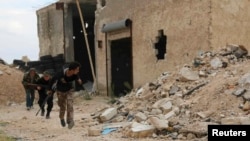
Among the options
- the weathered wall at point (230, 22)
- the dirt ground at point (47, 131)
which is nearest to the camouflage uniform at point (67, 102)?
the dirt ground at point (47, 131)

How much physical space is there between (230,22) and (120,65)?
6175mm

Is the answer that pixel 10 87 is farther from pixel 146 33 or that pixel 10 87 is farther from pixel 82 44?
pixel 82 44

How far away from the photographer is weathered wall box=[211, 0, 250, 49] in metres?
12.2

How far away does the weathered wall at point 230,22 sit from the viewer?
12180 mm

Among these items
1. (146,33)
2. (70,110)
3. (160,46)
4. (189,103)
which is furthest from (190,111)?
(146,33)

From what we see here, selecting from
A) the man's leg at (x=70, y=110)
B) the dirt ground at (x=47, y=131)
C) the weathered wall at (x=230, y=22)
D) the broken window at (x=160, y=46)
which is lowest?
the dirt ground at (x=47, y=131)

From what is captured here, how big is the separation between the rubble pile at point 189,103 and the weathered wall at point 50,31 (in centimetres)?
1128

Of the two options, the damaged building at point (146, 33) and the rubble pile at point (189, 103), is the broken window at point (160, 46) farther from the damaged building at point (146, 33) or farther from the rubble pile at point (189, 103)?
the rubble pile at point (189, 103)

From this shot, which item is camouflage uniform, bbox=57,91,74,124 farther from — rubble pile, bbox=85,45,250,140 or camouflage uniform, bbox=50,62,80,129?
rubble pile, bbox=85,45,250,140

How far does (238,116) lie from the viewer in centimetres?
756

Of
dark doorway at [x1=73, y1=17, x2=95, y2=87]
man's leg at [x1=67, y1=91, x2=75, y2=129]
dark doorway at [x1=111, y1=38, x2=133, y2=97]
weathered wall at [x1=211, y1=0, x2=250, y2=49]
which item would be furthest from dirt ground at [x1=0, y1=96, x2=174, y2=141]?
dark doorway at [x1=73, y1=17, x2=95, y2=87]

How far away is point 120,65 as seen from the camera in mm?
17766

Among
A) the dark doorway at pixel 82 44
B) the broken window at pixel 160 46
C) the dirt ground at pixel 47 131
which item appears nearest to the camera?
the dirt ground at pixel 47 131

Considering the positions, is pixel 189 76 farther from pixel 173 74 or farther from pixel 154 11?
pixel 154 11
